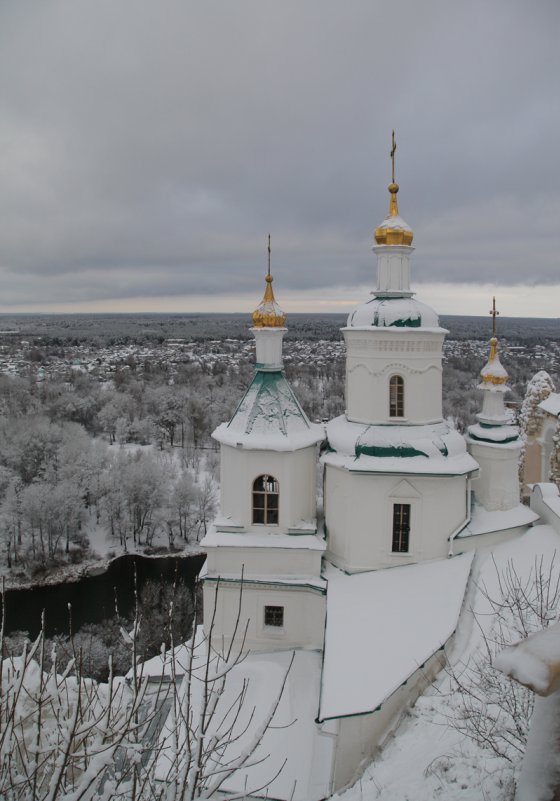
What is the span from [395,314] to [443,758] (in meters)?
9.05

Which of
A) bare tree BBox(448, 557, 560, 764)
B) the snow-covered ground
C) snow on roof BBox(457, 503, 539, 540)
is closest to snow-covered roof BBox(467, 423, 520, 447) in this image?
snow on roof BBox(457, 503, 539, 540)

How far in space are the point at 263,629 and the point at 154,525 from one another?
18.5 metres

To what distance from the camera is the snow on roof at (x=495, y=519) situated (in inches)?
500

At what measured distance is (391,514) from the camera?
1271 centimetres

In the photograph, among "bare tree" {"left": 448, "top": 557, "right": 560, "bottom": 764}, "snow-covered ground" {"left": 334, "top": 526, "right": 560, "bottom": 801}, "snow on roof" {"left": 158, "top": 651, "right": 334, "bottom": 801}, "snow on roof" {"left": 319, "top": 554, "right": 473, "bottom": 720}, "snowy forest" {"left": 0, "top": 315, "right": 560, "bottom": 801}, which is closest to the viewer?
"snowy forest" {"left": 0, "top": 315, "right": 560, "bottom": 801}

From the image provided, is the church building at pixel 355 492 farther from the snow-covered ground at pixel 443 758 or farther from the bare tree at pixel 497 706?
the bare tree at pixel 497 706

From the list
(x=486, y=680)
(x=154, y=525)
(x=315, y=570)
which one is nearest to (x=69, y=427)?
(x=154, y=525)

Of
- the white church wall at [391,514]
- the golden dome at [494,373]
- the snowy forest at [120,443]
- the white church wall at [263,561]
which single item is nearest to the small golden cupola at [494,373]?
the golden dome at [494,373]

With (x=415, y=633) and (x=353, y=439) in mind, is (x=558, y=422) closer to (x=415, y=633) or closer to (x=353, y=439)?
(x=353, y=439)

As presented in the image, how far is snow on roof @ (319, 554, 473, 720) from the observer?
8805mm

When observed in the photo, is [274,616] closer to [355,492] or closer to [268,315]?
[355,492]

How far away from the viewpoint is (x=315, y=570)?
500 inches

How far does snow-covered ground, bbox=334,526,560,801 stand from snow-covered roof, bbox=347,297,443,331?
588 cm

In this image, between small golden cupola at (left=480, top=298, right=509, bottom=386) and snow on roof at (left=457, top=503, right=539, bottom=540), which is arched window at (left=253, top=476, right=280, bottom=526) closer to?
snow on roof at (left=457, top=503, right=539, bottom=540)
